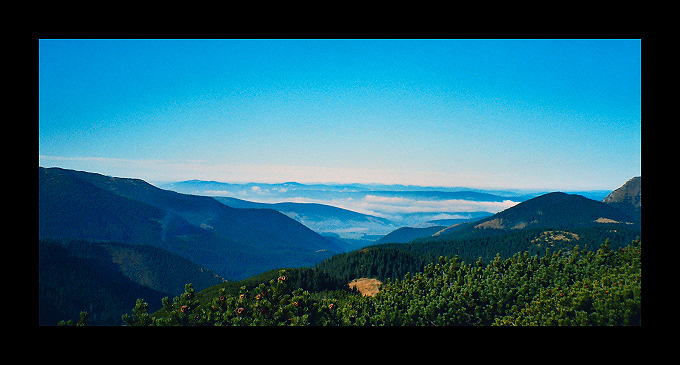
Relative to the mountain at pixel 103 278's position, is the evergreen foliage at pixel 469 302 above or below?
above

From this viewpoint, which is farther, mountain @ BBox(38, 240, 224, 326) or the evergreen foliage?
mountain @ BBox(38, 240, 224, 326)

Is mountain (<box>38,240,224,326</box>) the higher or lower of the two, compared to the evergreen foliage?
lower

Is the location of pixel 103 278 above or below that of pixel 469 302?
below

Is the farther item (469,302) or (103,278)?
(103,278)

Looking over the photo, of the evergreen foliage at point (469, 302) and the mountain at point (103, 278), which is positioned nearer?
the evergreen foliage at point (469, 302)
